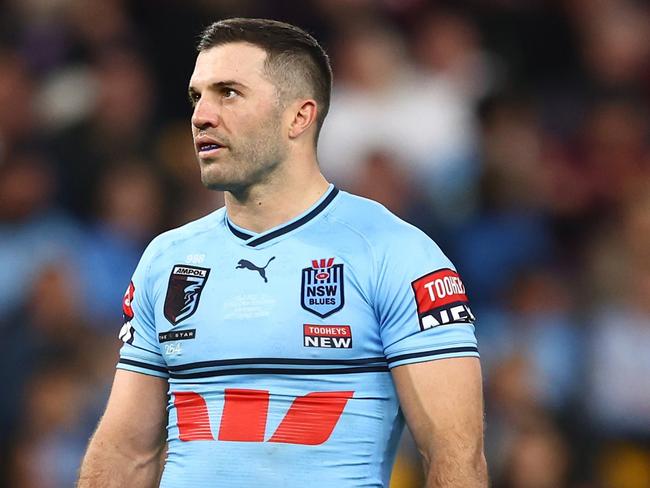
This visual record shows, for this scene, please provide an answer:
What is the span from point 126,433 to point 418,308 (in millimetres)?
1101

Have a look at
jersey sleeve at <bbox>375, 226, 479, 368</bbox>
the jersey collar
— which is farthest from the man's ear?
jersey sleeve at <bbox>375, 226, 479, 368</bbox>

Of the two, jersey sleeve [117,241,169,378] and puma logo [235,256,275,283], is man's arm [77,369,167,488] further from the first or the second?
puma logo [235,256,275,283]

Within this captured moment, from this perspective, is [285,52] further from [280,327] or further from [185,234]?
[280,327]

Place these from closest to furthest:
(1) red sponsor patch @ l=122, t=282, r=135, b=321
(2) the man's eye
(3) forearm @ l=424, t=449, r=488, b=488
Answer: (3) forearm @ l=424, t=449, r=488, b=488 → (2) the man's eye → (1) red sponsor patch @ l=122, t=282, r=135, b=321

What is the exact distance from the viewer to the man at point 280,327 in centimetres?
431

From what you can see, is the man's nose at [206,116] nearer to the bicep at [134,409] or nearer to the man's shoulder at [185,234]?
the man's shoulder at [185,234]

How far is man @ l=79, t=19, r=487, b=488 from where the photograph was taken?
170 inches

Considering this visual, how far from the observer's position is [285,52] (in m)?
4.64

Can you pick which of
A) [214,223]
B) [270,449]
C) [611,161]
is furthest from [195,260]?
[611,161]

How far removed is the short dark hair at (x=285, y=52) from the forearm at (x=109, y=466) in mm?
1239

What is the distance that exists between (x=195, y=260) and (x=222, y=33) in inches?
29.3

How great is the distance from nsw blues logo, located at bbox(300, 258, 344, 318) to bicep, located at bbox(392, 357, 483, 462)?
0.29 meters

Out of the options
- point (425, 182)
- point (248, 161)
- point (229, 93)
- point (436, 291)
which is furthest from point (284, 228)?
point (425, 182)

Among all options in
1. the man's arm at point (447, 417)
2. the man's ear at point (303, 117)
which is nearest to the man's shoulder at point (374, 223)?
the man's ear at point (303, 117)
